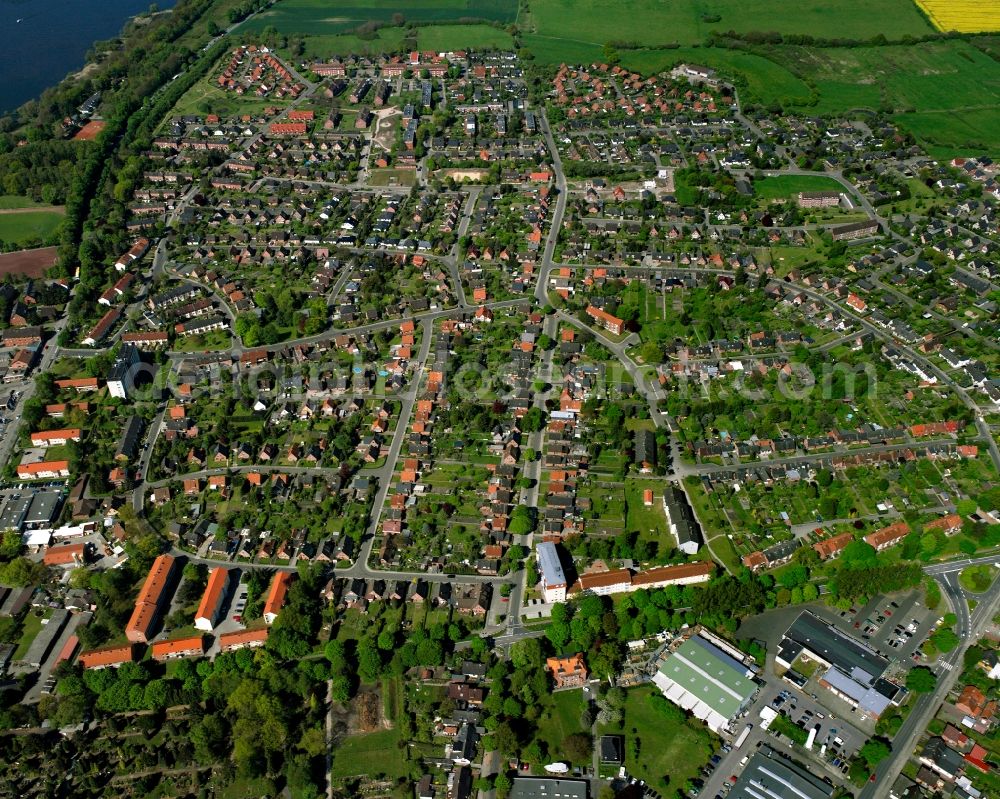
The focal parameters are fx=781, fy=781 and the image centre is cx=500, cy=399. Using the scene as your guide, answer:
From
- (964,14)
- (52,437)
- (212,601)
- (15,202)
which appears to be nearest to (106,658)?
(212,601)

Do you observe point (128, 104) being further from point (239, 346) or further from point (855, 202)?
point (855, 202)

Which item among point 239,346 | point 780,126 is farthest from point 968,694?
point 780,126

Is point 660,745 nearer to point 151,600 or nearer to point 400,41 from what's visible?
point 151,600

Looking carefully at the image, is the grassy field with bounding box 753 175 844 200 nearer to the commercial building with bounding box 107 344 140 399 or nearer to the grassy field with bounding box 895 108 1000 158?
the grassy field with bounding box 895 108 1000 158

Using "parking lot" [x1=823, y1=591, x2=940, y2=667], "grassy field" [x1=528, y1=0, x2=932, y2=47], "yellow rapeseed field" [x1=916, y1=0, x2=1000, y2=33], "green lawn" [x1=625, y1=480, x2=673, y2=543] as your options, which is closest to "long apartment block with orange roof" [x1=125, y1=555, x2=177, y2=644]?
"green lawn" [x1=625, y1=480, x2=673, y2=543]

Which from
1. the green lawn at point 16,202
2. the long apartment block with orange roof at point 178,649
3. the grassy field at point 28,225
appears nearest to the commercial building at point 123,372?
the long apartment block with orange roof at point 178,649

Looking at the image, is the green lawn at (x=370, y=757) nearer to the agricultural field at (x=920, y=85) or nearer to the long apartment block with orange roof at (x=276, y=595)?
the long apartment block with orange roof at (x=276, y=595)
